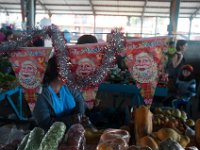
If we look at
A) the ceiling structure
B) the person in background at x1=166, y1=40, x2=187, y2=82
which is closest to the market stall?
the person in background at x1=166, y1=40, x2=187, y2=82

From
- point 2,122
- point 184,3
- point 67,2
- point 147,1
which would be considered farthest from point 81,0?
point 2,122

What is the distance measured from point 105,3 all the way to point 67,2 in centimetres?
177

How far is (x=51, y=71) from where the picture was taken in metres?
1.99

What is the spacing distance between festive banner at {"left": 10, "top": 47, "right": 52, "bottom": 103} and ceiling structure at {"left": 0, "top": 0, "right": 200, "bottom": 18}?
34.5ft

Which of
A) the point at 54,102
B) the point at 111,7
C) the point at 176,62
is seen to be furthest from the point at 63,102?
the point at 111,7

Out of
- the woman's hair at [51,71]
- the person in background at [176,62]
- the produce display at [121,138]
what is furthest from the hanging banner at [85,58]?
the person in background at [176,62]

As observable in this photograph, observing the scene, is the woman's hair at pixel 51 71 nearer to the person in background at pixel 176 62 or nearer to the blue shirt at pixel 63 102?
the blue shirt at pixel 63 102

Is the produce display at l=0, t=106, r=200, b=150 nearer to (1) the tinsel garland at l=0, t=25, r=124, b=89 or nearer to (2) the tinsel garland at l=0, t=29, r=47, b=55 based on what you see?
(1) the tinsel garland at l=0, t=25, r=124, b=89

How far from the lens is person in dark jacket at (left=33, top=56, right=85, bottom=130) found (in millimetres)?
1964

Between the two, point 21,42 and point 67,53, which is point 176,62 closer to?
point 67,53

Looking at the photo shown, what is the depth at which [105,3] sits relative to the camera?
1260 centimetres

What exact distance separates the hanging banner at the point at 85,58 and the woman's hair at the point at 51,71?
0.16 metres

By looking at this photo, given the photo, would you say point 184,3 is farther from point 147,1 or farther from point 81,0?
point 81,0

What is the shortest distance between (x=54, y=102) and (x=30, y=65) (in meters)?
0.37
